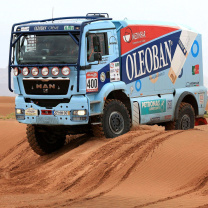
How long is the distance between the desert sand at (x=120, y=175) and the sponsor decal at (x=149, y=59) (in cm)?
167

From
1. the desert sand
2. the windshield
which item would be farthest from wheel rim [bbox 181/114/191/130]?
the windshield

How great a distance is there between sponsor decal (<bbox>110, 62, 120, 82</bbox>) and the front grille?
149cm

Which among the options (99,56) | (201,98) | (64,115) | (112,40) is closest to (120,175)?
(64,115)

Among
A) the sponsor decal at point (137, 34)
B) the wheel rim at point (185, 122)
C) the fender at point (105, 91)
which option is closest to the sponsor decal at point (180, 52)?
the sponsor decal at point (137, 34)

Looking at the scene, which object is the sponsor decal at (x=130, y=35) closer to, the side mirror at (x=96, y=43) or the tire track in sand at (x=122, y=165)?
the side mirror at (x=96, y=43)

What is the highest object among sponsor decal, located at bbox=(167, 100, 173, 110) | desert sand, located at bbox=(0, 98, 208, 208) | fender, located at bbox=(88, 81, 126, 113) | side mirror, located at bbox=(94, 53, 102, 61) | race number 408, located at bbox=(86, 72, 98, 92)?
side mirror, located at bbox=(94, 53, 102, 61)

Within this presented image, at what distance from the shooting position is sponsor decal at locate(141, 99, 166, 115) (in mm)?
16875

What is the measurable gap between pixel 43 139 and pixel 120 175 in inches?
173

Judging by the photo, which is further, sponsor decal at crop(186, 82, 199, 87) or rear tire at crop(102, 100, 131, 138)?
sponsor decal at crop(186, 82, 199, 87)

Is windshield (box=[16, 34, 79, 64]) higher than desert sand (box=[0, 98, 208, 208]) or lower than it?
higher

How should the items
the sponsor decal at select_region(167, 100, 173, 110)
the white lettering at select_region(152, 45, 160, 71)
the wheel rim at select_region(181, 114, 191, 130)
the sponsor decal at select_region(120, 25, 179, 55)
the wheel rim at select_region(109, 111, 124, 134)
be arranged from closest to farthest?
the wheel rim at select_region(109, 111, 124, 134), the sponsor decal at select_region(120, 25, 179, 55), the white lettering at select_region(152, 45, 160, 71), the sponsor decal at select_region(167, 100, 173, 110), the wheel rim at select_region(181, 114, 191, 130)

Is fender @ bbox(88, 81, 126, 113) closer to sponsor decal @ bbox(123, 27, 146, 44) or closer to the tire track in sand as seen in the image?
the tire track in sand

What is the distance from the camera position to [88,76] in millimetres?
14758

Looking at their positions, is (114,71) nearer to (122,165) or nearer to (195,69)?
(122,165)
